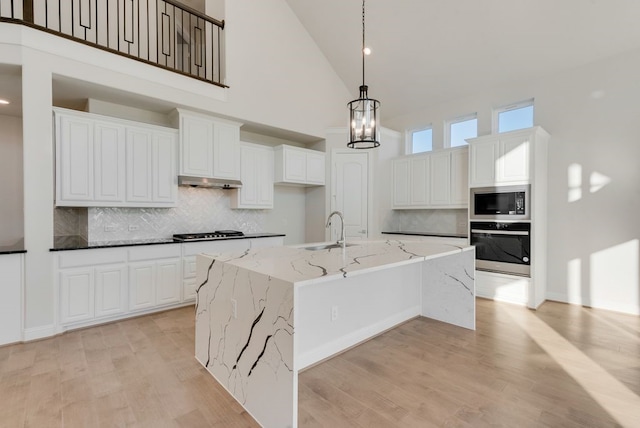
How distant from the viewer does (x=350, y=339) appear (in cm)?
277

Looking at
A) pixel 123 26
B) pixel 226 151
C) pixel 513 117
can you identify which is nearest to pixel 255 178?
pixel 226 151

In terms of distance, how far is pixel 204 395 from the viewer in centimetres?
203

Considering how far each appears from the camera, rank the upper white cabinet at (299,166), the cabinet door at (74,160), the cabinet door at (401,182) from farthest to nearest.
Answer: the cabinet door at (401,182) → the upper white cabinet at (299,166) → the cabinet door at (74,160)

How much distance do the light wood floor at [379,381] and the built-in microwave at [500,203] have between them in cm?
145

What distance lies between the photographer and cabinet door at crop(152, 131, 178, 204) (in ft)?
12.7

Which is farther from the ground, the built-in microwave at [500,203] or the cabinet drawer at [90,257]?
the built-in microwave at [500,203]

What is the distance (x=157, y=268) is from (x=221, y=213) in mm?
Answer: 1423

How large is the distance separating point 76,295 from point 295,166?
335 centimetres

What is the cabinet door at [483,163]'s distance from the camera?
4.15 meters

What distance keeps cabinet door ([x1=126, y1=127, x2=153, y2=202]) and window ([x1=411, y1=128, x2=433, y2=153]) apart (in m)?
4.52

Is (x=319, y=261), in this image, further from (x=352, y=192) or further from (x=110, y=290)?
(x=352, y=192)

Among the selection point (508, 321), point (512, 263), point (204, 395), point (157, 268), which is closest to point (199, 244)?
point (157, 268)

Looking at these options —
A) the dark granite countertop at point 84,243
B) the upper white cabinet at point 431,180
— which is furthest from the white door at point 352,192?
the dark granite countertop at point 84,243

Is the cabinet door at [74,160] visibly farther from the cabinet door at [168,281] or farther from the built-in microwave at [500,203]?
the built-in microwave at [500,203]
